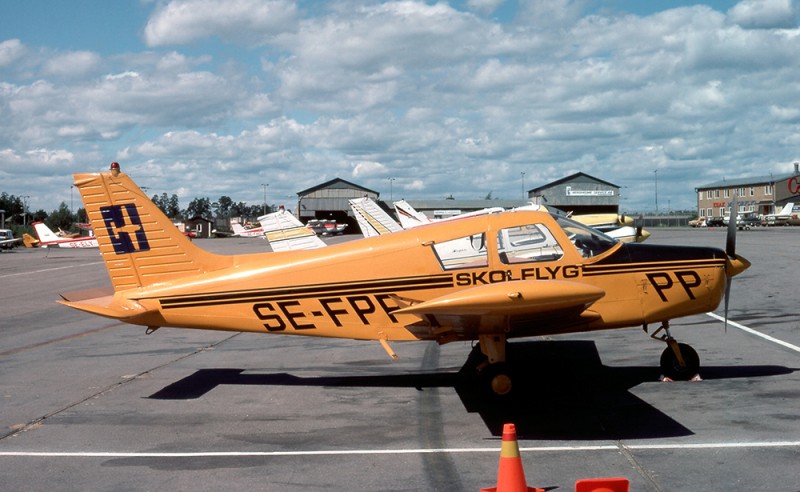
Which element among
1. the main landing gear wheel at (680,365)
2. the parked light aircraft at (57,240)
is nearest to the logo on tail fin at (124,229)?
the main landing gear wheel at (680,365)

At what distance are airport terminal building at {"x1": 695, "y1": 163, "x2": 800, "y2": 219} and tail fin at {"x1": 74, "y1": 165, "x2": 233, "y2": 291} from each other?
12446 centimetres

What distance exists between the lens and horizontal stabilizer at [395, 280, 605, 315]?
6828 mm

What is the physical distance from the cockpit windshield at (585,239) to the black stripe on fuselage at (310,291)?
5.03 feet

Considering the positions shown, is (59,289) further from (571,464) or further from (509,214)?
(571,464)

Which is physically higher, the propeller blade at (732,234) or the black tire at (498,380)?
the propeller blade at (732,234)

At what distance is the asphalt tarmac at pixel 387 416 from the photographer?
5797 millimetres

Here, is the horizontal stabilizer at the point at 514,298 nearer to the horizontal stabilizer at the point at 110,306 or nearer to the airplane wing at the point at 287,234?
the horizontal stabilizer at the point at 110,306

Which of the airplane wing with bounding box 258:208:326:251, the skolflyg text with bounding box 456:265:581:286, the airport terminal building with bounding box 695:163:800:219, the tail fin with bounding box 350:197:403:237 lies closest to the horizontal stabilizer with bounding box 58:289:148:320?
the skolflyg text with bounding box 456:265:581:286

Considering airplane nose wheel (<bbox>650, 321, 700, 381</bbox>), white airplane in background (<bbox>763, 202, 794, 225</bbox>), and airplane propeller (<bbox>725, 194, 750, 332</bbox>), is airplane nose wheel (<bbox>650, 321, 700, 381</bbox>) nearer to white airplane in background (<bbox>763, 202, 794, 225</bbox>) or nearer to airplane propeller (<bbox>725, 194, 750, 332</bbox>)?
airplane propeller (<bbox>725, 194, 750, 332</bbox>)

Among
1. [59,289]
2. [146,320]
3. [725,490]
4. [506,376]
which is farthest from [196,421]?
[59,289]

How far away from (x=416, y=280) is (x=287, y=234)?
534 inches

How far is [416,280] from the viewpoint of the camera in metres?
8.43

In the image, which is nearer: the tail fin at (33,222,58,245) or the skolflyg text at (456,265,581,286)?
the skolflyg text at (456,265,581,286)

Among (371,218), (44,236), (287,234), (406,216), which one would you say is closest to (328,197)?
(44,236)
